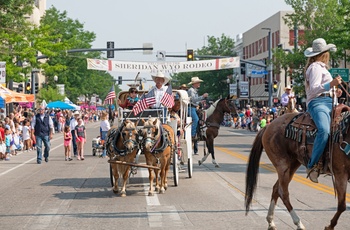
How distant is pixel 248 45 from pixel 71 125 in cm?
8138

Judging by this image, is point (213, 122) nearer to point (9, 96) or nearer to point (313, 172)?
point (313, 172)

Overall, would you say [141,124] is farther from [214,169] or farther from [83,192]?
[214,169]

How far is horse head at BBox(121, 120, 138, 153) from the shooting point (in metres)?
15.2

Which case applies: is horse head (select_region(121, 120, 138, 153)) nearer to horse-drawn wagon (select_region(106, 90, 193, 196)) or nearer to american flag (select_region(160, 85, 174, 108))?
horse-drawn wagon (select_region(106, 90, 193, 196))

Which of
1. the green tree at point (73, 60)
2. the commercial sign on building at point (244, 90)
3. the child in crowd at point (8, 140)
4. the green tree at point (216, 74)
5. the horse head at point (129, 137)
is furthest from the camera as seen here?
the green tree at point (216, 74)

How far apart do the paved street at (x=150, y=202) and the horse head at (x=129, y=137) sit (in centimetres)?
99

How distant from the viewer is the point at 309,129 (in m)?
10.5

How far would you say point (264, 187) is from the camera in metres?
16.9

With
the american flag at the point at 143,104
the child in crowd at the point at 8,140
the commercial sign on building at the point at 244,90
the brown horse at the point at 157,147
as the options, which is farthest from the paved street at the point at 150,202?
the commercial sign on building at the point at 244,90

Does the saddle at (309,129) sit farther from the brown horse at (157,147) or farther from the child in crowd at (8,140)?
the child in crowd at (8,140)

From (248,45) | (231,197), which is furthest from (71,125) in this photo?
(248,45)

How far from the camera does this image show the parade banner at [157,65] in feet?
90.4

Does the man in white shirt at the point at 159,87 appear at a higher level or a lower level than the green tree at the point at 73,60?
lower

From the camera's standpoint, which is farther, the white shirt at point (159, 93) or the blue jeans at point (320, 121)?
the white shirt at point (159, 93)
